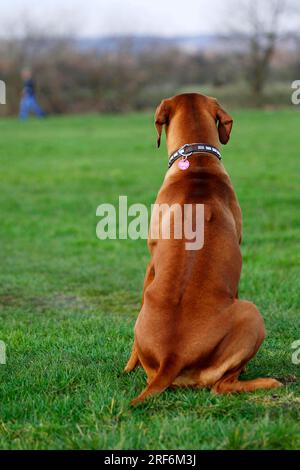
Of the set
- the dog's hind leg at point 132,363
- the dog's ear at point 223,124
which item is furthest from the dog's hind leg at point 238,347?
the dog's ear at point 223,124

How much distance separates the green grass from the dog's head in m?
1.52

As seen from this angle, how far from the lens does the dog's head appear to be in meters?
5.14

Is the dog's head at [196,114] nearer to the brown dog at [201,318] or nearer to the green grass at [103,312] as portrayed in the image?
the brown dog at [201,318]

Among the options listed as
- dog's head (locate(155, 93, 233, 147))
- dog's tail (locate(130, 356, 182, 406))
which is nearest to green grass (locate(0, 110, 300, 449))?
dog's tail (locate(130, 356, 182, 406))

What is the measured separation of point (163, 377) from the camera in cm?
431

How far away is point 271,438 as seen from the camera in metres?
3.72

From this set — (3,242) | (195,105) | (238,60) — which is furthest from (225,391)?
(238,60)

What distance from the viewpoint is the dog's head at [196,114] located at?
5145mm

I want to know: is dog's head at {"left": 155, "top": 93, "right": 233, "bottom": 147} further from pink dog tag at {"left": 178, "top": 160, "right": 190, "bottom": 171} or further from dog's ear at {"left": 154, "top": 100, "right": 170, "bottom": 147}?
pink dog tag at {"left": 178, "top": 160, "right": 190, "bottom": 171}

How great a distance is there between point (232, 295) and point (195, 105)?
55.2 inches

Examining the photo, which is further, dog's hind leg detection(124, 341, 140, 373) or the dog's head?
the dog's head

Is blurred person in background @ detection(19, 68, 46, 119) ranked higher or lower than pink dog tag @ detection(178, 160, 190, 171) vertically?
higher

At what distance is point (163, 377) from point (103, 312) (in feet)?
9.32
